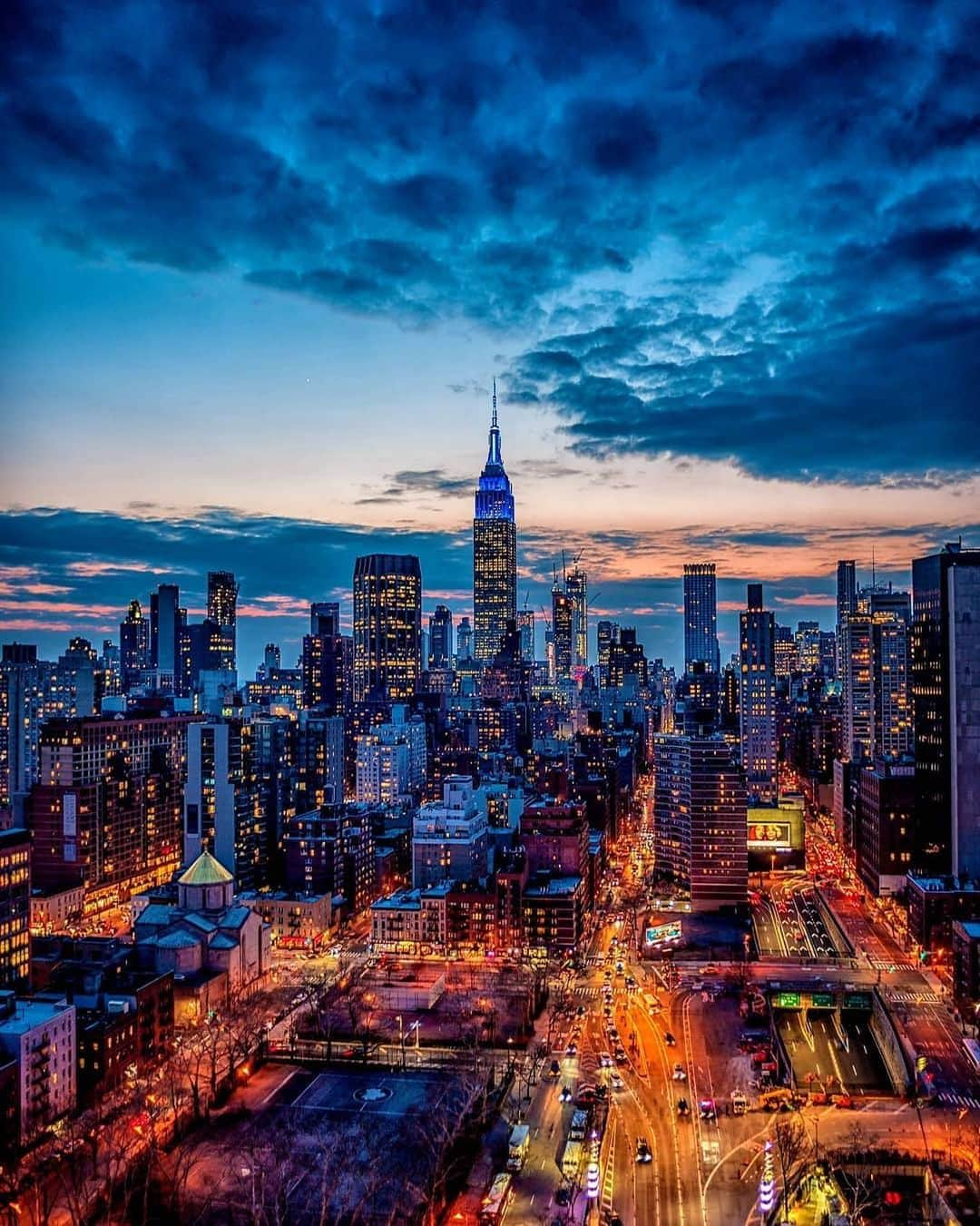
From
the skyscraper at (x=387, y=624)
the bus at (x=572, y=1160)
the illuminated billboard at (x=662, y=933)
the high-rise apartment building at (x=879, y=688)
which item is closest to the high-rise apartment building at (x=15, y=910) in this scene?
the bus at (x=572, y=1160)

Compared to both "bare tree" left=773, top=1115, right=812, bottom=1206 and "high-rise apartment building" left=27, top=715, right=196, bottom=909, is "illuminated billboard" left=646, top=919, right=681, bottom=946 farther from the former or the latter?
"high-rise apartment building" left=27, top=715, right=196, bottom=909

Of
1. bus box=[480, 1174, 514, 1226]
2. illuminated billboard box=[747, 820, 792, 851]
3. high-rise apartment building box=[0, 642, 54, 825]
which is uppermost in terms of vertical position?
high-rise apartment building box=[0, 642, 54, 825]

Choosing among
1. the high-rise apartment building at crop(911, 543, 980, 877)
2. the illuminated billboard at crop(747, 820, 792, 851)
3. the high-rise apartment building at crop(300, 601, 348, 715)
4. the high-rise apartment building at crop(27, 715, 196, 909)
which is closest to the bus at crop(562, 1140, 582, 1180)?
the high-rise apartment building at crop(911, 543, 980, 877)

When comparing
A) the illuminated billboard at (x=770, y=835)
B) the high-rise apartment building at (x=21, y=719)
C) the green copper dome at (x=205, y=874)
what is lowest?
the illuminated billboard at (x=770, y=835)

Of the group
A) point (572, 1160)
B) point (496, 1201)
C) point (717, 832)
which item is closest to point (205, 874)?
point (572, 1160)

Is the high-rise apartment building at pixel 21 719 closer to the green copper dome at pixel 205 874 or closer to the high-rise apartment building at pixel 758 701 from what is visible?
the green copper dome at pixel 205 874

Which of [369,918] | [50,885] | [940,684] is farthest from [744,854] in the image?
[50,885]

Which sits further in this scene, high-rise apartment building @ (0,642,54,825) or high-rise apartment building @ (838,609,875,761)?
high-rise apartment building @ (838,609,875,761)

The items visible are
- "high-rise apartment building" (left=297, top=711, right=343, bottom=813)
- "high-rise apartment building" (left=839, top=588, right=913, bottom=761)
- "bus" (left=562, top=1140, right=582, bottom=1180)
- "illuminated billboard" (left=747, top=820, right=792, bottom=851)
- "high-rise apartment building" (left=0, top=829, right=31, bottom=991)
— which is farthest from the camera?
"high-rise apartment building" (left=839, top=588, right=913, bottom=761)

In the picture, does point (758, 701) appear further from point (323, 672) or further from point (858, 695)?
point (323, 672)
